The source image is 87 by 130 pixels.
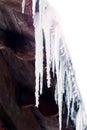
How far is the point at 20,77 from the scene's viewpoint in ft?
8.46

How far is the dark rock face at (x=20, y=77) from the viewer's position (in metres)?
2.06

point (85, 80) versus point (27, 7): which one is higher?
point (27, 7)

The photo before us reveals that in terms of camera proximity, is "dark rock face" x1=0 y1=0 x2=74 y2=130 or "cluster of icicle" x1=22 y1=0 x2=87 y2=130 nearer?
"cluster of icicle" x1=22 y1=0 x2=87 y2=130

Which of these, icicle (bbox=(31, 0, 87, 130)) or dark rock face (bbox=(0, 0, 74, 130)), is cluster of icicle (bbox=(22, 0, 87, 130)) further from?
dark rock face (bbox=(0, 0, 74, 130))

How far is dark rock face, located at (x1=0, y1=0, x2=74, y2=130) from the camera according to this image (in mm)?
2059

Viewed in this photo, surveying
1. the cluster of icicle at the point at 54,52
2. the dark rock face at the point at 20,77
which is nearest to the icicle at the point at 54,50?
the cluster of icicle at the point at 54,52

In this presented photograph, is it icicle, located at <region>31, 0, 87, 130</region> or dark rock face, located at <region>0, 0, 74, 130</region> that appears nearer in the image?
icicle, located at <region>31, 0, 87, 130</region>

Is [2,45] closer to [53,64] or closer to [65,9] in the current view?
[53,64]

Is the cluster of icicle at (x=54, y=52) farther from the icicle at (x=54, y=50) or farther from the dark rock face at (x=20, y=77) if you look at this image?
the dark rock face at (x=20, y=77)

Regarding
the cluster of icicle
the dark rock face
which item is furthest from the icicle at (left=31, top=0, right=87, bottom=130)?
the dark rock face

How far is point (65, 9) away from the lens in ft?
5.34

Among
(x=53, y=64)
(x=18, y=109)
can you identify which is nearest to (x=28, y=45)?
(x=53, y=64)

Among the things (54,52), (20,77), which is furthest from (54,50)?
(20,77)

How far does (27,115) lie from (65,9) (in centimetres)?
145
